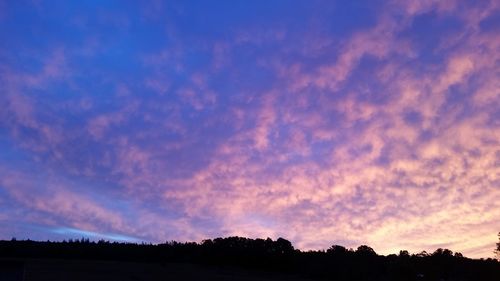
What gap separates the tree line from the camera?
173 ft

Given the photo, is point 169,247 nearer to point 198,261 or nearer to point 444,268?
point 198,261

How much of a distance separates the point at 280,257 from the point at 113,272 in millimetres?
18178

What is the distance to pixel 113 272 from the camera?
4397cm

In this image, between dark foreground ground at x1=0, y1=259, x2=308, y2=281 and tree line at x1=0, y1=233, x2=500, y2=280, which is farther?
tree line at x1=0, y1=233, x2=500, y2=280

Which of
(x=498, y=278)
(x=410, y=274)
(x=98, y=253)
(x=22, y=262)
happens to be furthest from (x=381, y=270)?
(x=22, y=262)

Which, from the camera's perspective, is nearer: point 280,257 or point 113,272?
point 113,272

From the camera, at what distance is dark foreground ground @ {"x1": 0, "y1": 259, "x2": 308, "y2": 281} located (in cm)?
4003

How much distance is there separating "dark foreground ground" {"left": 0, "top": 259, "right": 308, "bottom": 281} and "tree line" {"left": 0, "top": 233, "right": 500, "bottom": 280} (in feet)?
7.25

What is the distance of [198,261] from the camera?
5541 centimetres

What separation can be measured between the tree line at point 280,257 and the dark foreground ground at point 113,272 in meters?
2.21

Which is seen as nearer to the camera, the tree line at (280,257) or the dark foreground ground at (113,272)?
the dark foreground ground at (113,272)

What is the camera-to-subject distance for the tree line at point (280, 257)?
173 feet

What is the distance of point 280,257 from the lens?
5753 centimetres

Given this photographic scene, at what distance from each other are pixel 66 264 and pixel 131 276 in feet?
21.1
